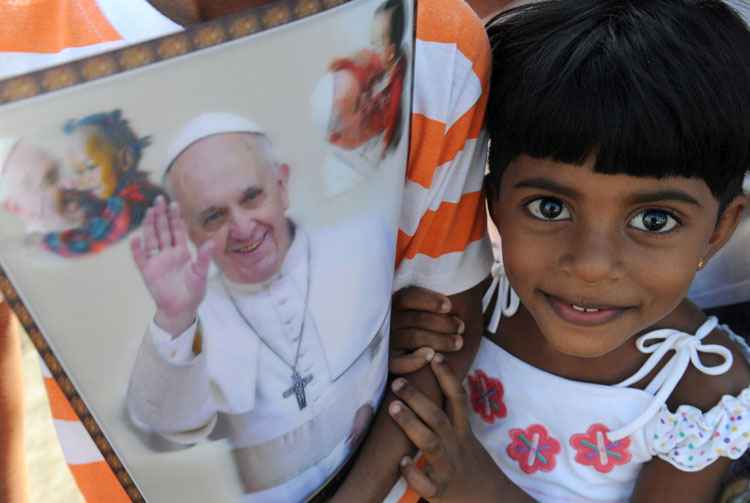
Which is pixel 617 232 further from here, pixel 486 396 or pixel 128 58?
pixel 128 58

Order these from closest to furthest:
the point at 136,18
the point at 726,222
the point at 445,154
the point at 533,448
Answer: the point at 136,18, the point at 445,154, the point at 726,222, the point at 533,448

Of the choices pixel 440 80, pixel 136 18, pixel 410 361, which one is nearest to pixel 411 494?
pixel 410 361

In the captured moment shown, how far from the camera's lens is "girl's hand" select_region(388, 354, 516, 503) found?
0.86 metres

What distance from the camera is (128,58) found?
1.39 ft

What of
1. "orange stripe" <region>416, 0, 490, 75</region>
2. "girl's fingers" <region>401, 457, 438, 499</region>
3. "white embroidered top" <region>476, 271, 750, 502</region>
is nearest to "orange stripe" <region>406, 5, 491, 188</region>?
"orange stripe" <region>416, 0, 490, 75</region>

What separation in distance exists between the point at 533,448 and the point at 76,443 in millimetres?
662

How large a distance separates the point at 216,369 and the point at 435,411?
368 mm

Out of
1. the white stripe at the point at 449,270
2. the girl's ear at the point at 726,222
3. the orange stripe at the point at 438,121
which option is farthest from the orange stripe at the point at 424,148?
the girl's ear at the point at 726,222

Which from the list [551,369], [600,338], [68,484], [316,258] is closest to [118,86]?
[316,258]

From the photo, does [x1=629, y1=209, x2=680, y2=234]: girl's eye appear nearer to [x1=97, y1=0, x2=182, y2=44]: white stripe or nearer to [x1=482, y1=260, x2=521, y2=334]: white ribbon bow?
[x1=482, y1=260, x2=521, y2=334]: white ribbon bow

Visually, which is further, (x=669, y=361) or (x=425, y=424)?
(x=669, y=361)

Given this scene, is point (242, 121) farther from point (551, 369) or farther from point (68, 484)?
point (68, 484)

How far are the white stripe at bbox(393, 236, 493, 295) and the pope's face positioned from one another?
0.31 metres

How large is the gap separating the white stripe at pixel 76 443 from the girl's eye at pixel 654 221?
63 cm
